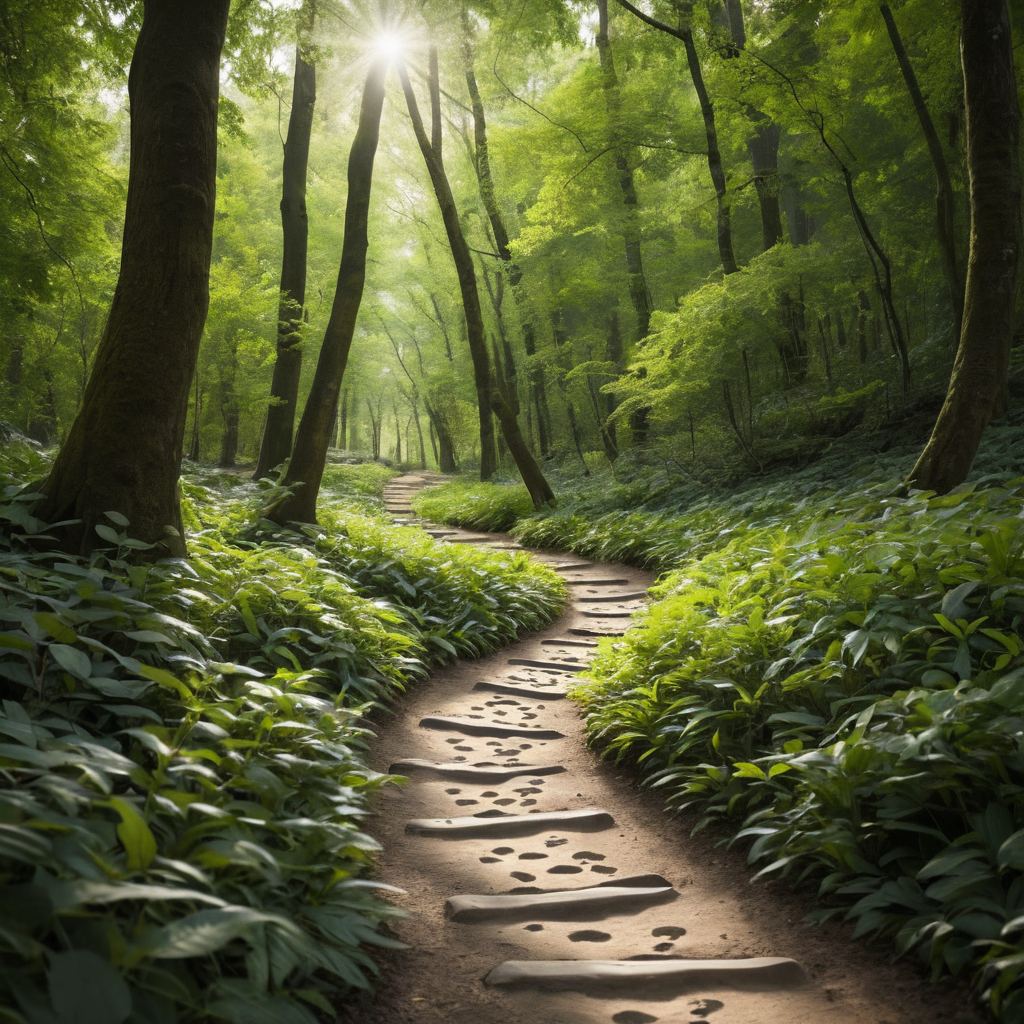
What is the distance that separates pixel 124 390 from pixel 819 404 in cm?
830

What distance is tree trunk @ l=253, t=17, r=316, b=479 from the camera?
9336 mm

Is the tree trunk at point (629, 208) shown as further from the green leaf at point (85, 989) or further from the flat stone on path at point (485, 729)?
the green leaf at point (85, 989)

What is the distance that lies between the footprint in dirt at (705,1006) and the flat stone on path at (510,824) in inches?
47.0

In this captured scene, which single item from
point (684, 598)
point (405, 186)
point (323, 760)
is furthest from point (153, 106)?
point (405, 186)

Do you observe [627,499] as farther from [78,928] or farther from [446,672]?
[78,928]

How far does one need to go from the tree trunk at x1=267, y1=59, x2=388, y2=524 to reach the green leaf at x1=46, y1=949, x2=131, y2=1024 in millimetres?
5742

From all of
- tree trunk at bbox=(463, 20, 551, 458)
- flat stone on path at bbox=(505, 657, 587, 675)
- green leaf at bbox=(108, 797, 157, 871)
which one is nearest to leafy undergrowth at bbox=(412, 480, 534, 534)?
tree trunk at bbox=(463, 20, 551, 458)

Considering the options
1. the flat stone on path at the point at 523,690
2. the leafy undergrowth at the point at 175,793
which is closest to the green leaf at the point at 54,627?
the leafy undergrowth at the point at 175,793

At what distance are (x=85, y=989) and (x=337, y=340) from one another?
6.48 metres

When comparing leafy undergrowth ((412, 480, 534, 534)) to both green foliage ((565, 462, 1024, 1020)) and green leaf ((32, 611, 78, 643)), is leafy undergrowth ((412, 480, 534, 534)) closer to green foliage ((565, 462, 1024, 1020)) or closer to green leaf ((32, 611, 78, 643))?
green foliage ((565, 462, 1024, 1020))

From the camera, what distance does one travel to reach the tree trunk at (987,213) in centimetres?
449

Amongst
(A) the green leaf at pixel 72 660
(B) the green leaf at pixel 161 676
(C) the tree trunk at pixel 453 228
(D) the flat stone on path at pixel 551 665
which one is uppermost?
(C) the tree trunk at pixel 453 228

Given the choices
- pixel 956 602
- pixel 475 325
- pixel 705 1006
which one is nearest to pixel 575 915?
pixel 705 1006

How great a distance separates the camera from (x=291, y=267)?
9.94 metres
